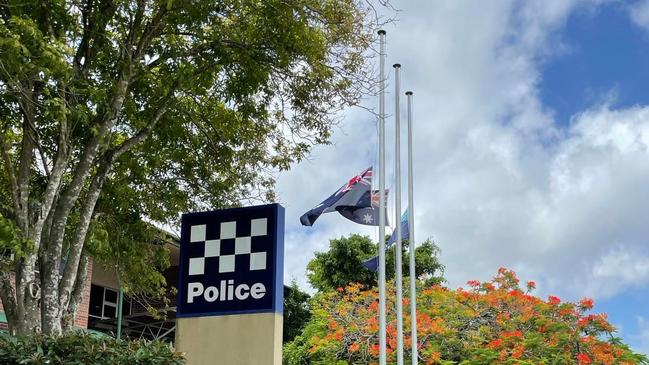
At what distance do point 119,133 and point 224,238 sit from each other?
479 centimetres

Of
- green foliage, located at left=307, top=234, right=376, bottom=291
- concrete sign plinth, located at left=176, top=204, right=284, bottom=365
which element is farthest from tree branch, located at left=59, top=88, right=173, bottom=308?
green foliage, located at left=307, top=234, right=376, bottom=291

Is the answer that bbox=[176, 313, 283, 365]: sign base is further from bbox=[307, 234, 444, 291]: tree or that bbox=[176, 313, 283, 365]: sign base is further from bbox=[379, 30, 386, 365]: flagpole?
bbox=[307, 234, 444, 291]: tree

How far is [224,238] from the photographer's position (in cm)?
909

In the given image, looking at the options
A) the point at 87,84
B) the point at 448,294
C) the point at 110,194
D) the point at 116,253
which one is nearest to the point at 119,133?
the point at 110,194

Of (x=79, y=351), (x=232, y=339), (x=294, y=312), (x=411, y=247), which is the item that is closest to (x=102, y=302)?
(x=294, y=312)

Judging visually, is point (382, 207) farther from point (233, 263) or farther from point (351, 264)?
point (351, 264)

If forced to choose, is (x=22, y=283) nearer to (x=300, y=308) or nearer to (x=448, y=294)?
(x=448, y=294)

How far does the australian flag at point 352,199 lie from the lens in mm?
13727

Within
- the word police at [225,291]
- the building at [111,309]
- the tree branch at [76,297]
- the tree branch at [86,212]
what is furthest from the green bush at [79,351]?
the building at [111,309]

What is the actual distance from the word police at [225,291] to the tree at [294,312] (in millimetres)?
18991

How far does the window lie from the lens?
22.5 m

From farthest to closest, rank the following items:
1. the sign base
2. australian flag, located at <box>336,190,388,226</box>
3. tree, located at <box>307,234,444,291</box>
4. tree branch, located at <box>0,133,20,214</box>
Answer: tree, located at <box>307,234,444,291</box> < australian flag, located at <box>336,190,388,226</box> < tree branch, located at <box>0,133,20,214</box> < the sign base

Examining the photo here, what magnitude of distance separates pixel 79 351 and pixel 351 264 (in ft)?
65.2

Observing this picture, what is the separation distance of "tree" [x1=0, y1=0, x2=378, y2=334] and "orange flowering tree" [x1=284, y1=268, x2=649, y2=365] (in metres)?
3.97
